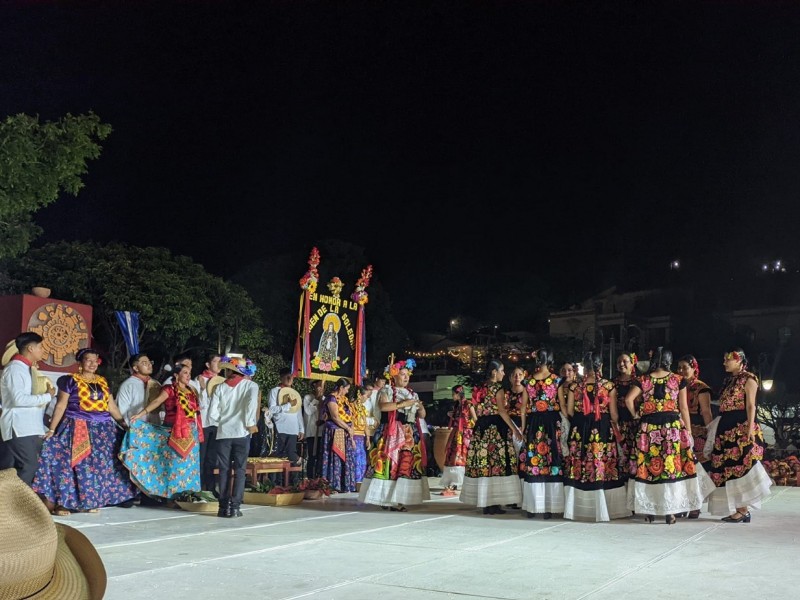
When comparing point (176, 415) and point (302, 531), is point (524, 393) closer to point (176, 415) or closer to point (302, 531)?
point (302, 531)

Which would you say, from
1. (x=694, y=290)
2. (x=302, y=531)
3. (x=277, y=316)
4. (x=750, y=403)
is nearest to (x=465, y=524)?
(x=302, y=531)

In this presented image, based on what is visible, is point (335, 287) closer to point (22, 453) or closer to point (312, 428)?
point (312, 428)

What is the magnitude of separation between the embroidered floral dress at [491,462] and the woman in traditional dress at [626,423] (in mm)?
1102

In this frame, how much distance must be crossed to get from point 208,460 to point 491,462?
358 centimetres

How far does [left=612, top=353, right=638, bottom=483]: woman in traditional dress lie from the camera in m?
8.30

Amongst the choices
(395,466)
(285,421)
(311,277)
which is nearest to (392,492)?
(395,466)

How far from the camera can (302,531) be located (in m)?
7.14

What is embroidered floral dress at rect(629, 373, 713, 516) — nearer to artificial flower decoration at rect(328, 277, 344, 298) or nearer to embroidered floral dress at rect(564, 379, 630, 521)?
embroidered floral dress at rect(564, 379, 630, 521)

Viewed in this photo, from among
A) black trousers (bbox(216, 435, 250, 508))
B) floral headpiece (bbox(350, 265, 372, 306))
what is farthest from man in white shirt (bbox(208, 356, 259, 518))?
floral headpiece (bbox(350, 265, 372, 306))

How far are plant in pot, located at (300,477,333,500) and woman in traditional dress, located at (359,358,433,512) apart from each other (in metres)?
1.44

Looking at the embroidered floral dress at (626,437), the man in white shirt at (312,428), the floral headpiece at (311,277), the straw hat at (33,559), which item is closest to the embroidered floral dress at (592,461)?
the embroidered floral dress at (626,437)

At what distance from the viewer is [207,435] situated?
34.6 feet

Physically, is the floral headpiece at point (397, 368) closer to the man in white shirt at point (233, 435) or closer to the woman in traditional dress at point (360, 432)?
the man in white shirt at point (233, 435)

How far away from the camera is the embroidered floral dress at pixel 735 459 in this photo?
807 centimetres
